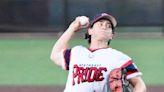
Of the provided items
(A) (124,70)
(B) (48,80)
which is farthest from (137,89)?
(B) (48,80)

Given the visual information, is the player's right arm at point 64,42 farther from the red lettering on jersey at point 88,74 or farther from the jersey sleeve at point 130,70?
the jersey sleeve at point 130,70

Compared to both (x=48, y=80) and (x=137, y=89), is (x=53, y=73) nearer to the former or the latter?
(x=48, y=80)

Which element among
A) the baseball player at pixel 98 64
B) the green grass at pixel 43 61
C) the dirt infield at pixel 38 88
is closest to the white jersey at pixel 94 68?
the baseball player at pixel 98 64

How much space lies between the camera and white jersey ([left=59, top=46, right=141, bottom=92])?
9.83ft

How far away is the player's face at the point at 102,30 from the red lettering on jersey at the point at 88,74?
0.18 metres

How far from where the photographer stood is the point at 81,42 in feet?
35.7

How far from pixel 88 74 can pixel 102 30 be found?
0.26 metres

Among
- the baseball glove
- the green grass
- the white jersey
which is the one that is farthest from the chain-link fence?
the baseball glove

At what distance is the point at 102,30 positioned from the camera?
306 centimetres

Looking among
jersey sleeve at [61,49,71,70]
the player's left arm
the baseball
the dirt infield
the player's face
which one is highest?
the baseball

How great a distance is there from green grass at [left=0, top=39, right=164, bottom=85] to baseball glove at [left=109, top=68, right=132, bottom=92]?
185 inches

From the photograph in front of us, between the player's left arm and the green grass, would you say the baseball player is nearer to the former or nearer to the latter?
the player's left arm

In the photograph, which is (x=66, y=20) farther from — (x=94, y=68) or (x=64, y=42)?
(x=94, y=68)

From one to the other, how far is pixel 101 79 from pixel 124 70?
0.44 ft
